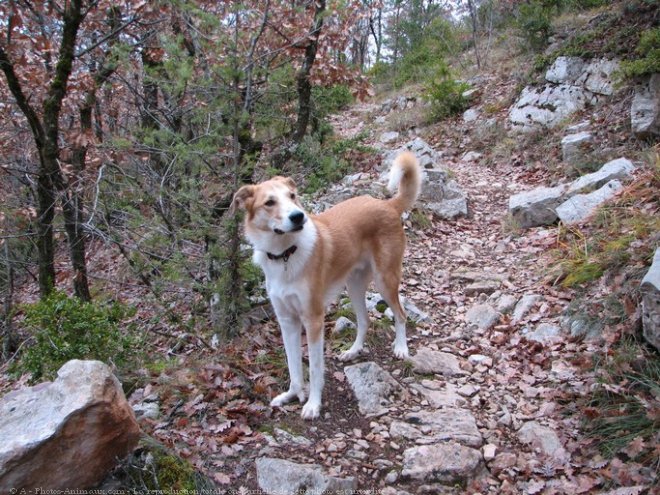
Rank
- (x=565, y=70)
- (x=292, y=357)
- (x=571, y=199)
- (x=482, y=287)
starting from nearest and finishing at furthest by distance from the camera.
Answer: (x=292, y=357) → (x=482, y=287) → (x=571, y=199) → (x=565, y=70)

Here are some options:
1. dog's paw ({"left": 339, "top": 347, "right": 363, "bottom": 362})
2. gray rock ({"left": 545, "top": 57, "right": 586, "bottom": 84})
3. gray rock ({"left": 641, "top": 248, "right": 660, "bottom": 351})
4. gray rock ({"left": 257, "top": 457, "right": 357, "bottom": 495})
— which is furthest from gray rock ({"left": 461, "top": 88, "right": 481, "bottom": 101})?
gray rock ({"left": 257, "top": 457, "right": 357, "bottom": 495})

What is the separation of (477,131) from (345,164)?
3.72 m

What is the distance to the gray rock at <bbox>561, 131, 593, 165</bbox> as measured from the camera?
7.92 meters

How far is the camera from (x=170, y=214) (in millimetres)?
5668

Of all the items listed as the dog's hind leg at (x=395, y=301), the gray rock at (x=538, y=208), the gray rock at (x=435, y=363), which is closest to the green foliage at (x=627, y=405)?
the gray rock at (x=435, y=363)

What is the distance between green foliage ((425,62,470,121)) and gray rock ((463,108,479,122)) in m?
0.33

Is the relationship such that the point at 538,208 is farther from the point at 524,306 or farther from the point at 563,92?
the point at 563,92

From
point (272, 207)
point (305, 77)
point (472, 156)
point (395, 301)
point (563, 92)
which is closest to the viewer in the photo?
point (272, 207)

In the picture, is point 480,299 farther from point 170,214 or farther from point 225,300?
point 170,214

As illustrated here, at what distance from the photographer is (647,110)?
24.0 ft

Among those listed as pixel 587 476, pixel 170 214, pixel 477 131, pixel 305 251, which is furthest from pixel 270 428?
pixel 477 131

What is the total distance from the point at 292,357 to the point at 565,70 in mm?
8612

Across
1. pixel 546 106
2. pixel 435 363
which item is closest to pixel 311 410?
pixel 435 363

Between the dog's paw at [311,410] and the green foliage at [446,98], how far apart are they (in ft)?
31.6
